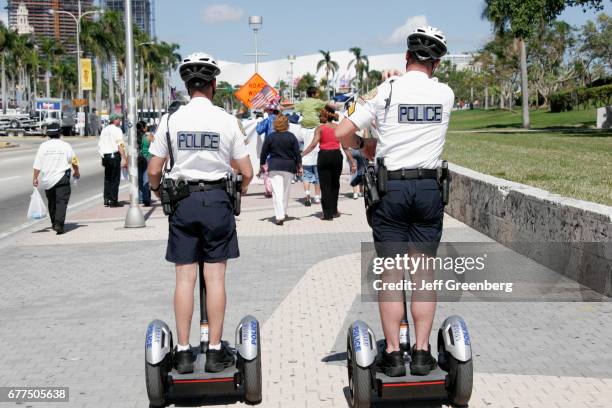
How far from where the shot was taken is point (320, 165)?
1462 cm

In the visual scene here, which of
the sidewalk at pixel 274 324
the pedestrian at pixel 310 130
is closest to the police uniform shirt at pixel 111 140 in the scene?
the pedestrian at pixel 310 130

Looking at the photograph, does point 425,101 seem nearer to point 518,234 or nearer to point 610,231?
point 610,231

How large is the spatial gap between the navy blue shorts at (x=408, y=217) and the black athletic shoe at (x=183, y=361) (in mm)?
1228

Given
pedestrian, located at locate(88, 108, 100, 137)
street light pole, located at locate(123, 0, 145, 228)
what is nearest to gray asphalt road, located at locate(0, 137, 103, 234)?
street light pole, located at locate(123, 0, 145, 228)

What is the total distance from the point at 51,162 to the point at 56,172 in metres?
0.16

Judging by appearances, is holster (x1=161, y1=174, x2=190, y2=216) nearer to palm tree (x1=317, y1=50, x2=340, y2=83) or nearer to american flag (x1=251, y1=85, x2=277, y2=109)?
american flag (x1=251, y1=85, x2=277, y2=109)

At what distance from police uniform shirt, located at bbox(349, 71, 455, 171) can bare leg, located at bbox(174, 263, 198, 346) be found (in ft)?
4.11

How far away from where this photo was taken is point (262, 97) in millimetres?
24156

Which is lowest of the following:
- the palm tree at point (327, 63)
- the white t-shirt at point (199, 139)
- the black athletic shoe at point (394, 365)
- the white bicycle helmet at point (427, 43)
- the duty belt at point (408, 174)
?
the black athletic shoe at point (394, 365)

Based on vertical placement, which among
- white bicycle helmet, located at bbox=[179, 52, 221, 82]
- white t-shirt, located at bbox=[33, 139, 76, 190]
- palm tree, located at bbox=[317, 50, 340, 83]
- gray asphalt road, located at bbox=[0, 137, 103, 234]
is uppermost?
palm tree, located at bbox=[317, 50, 340, 83]

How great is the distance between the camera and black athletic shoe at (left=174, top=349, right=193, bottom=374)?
4.93m

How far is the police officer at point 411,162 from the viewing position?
4727 mm

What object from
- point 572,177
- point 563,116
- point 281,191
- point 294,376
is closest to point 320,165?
point 281,191

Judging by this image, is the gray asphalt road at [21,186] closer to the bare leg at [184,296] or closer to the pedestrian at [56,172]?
the pedestrian at [56,172]
